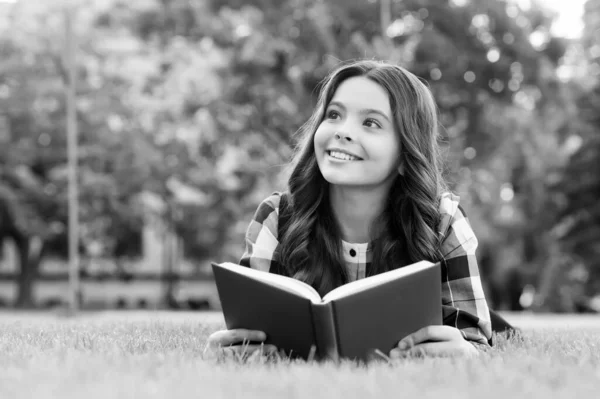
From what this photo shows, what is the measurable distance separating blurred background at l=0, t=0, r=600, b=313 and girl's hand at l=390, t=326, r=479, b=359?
1011 cm

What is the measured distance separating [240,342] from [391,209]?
107 centimetres

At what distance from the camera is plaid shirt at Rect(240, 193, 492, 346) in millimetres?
3439

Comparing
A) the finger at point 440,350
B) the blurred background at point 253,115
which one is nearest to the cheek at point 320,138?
the finger at point 440,350

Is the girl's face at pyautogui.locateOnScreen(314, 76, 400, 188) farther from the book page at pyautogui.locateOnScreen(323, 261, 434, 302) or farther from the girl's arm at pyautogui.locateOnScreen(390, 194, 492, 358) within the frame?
the book page at pyautogui.locateOnScreen(323, 261, 434, 302)

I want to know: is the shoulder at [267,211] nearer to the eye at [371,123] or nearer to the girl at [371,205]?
the girl at [371,205]

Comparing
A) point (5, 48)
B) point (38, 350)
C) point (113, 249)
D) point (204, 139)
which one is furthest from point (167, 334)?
point (113, 249)

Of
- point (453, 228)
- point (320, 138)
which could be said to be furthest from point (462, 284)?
point (320, 138)

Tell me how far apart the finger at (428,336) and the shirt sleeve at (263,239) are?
3.14 feet

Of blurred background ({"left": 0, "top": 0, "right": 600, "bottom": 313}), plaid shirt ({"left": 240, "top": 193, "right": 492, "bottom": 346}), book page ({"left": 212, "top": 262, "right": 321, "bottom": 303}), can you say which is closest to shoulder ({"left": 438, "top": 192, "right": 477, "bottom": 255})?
plaid shirt ({"left": 240, "top": 193, "right": 492, "bottom": 346})

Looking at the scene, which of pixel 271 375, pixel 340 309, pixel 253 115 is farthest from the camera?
pixel 253 115

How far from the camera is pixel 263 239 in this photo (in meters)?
3.78

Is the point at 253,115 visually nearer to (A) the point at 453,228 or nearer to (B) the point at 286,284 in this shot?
(A) the point at 453,228

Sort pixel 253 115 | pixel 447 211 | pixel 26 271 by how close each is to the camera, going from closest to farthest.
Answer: pixel 447 211 < pixel 253 115 < pixel 26 271

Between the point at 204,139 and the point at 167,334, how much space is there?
585 inches
